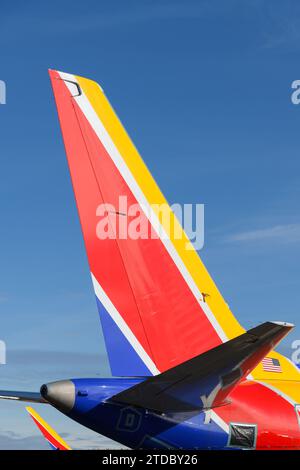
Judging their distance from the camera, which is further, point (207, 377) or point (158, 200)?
point (158, 200)

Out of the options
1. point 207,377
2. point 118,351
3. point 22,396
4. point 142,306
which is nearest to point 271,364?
point 142,306

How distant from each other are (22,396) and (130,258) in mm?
4055

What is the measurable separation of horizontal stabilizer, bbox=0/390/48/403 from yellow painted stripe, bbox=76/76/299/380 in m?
4.33

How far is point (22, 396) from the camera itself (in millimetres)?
15508

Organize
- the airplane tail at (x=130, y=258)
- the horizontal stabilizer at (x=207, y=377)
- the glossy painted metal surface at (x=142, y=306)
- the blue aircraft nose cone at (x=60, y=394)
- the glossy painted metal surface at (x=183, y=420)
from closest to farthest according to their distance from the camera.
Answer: the horizontal stabilizer at (x=207, y=377) < the blue aircraft nose cone at (x=60, y=394) < the glossy painted metal surface at (x=183, y=420) < the glossy painted metal surface at (x=142, y=306) < the airplane tail at (x=130, y=258)

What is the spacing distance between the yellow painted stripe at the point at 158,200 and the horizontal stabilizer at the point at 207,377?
9.73 ft

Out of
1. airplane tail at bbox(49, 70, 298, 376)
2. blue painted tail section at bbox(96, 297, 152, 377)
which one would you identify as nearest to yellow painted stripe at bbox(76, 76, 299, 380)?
airplane tail at bbox(49, 70, 298, 376)

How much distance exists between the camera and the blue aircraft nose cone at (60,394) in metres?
12.0

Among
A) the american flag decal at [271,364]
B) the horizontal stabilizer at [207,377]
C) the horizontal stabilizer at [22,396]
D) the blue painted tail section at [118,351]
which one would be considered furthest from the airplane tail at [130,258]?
the horizontal stabilizer at [22,396]

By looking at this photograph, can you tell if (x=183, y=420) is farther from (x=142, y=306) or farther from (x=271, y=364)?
(x=271, y=364)

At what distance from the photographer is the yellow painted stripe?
1555 cm

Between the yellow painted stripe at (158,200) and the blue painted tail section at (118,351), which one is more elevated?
the yellow painted stripe at (158,200)

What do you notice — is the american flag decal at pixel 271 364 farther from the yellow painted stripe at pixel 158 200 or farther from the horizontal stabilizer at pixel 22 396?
the horizontal stabilizer at pixel 22 396
